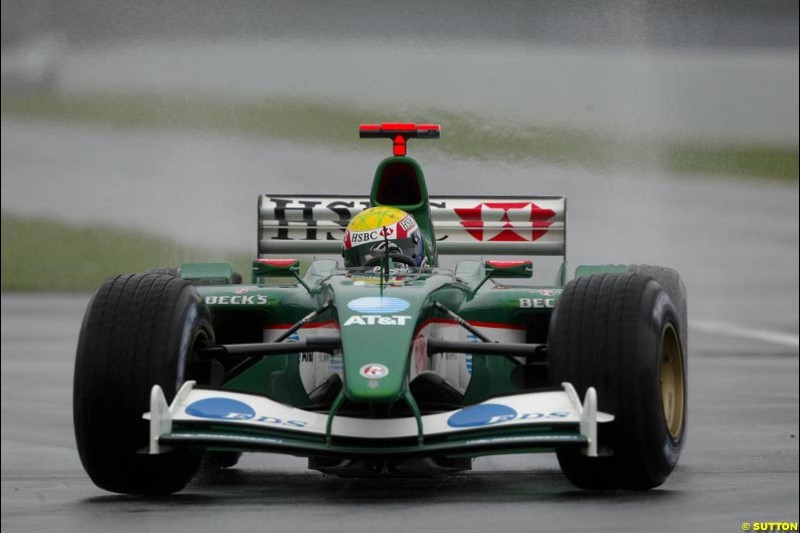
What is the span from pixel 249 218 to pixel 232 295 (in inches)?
483

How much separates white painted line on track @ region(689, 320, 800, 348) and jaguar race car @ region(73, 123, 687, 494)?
7.35m

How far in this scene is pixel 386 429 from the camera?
360 inches

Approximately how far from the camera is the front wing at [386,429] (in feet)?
29.4

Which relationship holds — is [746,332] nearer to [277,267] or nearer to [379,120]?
[379,120]

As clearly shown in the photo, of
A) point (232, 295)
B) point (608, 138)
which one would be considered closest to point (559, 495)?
point (232, 295)

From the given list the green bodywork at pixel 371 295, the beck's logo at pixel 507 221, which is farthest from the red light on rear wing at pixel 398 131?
the green bodywork at pixel 371 295

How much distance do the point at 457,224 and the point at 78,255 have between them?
1065 cm

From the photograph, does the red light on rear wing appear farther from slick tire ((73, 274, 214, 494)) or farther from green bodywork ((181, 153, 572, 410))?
slick tire ((73, 274, 214, 494))

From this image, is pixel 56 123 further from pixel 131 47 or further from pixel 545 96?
pixel 545 96

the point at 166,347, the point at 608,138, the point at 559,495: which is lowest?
the point at 559,495

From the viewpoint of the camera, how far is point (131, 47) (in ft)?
76.3

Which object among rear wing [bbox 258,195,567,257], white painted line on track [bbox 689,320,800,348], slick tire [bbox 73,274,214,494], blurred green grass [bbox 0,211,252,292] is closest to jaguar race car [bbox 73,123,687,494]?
slick tire [bbox 73,274,214,494]

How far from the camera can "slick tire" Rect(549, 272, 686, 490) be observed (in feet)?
30.4

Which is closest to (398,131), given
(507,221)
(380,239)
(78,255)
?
(507,221)
